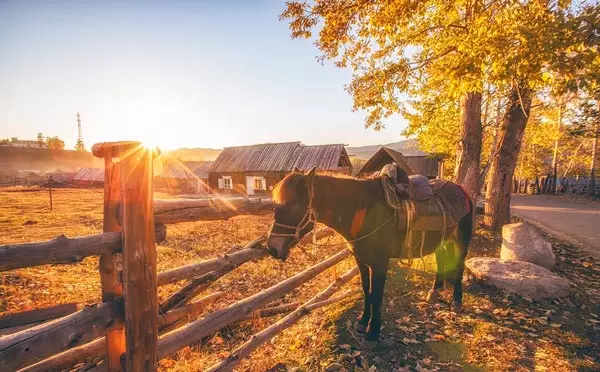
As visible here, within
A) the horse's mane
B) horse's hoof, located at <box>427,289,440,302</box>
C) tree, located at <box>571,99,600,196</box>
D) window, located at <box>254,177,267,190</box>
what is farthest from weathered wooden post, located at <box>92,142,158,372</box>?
window, located at <box>254,177,267,190</box>

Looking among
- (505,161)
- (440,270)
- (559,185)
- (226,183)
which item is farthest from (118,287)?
(559,185)

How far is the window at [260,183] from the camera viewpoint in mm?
28737

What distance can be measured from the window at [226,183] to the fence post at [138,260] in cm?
2931

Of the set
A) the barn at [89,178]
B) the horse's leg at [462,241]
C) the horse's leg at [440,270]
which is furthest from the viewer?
the barn at [89,178]

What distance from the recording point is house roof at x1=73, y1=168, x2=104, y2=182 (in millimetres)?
50822

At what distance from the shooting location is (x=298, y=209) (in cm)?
336

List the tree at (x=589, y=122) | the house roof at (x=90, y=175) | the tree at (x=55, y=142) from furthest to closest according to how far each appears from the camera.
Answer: the tree at (x=55, y=142)
the house roof at (x=90, y=175)
the tree at (x=589, y=122)

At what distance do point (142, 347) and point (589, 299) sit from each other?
7.54 m

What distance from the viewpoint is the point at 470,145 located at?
31.2 feet

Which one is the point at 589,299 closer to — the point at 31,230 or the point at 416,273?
the point at 416,273

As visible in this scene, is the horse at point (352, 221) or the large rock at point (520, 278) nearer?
the horse at point (352, 221)

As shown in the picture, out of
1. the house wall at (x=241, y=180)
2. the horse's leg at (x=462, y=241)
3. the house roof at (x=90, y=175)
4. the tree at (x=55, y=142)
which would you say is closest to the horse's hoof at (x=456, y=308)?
the horse's leg at (x=462, y=241)

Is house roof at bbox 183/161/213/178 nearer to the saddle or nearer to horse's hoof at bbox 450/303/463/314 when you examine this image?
the saddle

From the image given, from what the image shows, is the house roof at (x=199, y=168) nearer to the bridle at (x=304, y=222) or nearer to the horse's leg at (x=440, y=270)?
the horse's leg at (x=440, y=270)
